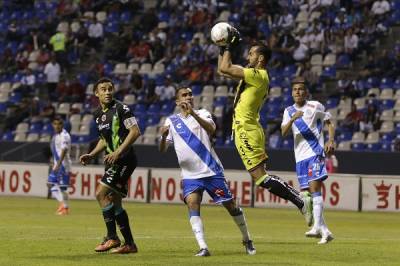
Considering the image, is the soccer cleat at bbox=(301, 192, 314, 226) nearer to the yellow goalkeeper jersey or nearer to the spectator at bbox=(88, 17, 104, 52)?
the yellow goalkeeper jersey

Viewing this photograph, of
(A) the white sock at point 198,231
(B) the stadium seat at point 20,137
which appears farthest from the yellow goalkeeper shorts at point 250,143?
(B) the stadium seat at point 20,137

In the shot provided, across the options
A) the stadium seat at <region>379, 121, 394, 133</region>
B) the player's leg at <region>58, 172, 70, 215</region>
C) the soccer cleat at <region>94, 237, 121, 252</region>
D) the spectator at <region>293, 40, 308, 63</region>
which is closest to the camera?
the soccer cleat at <region>94, 237, 121, 252</region>

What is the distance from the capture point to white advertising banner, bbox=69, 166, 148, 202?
111ft

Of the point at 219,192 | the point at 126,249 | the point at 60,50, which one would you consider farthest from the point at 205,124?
the point at 60,50

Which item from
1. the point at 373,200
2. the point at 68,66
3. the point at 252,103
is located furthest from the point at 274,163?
the point at 252,103

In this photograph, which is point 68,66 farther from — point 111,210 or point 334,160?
point 111,210

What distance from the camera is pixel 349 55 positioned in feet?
128

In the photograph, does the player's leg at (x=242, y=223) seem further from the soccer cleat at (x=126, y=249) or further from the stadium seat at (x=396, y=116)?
the stadium seat at (x=396, y=116)

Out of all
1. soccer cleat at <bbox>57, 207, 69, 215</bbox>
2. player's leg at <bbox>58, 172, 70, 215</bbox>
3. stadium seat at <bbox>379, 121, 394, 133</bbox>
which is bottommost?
soccer cleat at <bbox>57, 207, 69, 215</bbox>

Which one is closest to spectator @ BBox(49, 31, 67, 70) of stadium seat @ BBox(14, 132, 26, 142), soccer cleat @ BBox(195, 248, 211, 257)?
stadium seat @ BBox(14, 132, 26, 142)

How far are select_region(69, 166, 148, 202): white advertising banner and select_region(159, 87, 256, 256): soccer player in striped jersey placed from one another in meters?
17.6

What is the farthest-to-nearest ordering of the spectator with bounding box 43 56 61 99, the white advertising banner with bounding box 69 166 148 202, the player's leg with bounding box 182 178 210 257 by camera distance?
1. the spectator with bounding box 43 56 61 99
2. the white advertising banner with bounding box 69 166 148 202
3. the player's leg with bounding box 182 178 210 257

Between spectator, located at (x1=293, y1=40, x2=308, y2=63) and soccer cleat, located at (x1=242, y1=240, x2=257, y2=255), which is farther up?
spectator, located at (x1=293, y1=40, x2=308, y2=63)

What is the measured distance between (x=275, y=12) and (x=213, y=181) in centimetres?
2624
